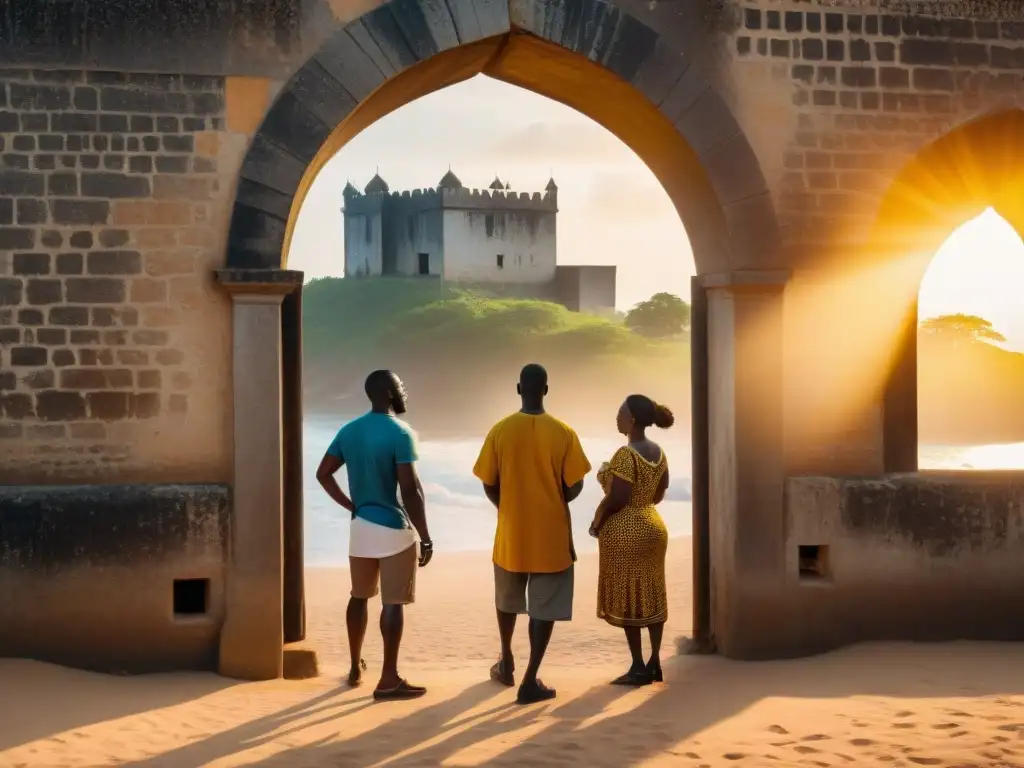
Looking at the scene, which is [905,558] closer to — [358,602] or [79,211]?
[358,602]

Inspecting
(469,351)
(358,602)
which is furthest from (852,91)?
(469,351)

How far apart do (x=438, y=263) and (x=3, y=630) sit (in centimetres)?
4930

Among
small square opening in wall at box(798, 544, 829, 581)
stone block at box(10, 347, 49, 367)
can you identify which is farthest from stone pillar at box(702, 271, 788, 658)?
stone block at box(10, 347, 49, 367)

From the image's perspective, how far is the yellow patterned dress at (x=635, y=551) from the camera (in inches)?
292

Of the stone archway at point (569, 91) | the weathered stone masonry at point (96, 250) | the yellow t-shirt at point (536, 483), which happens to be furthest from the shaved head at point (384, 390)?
the weathered stone masonry at point (96, 250)

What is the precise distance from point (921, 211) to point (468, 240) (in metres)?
47.9

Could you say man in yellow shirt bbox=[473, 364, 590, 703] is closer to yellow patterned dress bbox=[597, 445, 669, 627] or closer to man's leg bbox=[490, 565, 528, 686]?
man's leg bbox=[490, 565, 528, 686]

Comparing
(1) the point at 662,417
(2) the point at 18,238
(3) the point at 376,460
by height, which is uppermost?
(2) the point at 18,238

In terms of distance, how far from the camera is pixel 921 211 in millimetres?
9289

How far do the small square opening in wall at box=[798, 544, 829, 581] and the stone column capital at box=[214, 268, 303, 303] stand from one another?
11.6ft

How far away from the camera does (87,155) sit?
310 inches

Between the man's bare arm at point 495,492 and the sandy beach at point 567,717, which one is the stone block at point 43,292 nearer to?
the sandy beach at point 567,717

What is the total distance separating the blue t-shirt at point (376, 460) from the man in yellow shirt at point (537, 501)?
0.44 metres

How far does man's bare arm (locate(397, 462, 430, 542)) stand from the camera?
282 inches
